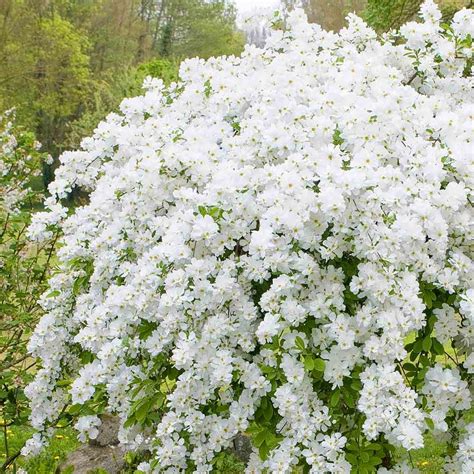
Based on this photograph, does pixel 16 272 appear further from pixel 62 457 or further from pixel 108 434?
pixel 62 457

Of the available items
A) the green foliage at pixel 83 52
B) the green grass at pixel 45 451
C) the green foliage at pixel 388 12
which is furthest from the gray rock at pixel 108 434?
the green foliage at pixel 83 52

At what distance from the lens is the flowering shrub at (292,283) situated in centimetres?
268

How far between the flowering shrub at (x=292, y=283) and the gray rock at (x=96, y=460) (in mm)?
2141

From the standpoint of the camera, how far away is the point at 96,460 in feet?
17.9

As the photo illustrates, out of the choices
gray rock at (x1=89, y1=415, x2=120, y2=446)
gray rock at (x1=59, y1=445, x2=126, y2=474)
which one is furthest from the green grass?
gray rock at (x1=89, y1=415, x2=120, y2=446)

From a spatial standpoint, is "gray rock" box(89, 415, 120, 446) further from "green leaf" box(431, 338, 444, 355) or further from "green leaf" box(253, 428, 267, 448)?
"green leaf" box(431, 338, 444, 355)

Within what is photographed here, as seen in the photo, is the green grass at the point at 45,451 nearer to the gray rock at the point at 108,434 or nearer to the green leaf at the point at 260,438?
the gray rock at the point at 108,434

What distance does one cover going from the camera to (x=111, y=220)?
3.34m

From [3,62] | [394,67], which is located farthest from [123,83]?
[394,67]

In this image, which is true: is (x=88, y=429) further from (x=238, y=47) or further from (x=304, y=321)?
(x=238, y=47)

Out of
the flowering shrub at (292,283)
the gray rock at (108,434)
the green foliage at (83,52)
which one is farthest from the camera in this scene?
the green foliage at (83,52)

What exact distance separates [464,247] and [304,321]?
70cm

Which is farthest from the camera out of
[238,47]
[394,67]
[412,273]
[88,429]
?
[238,47]

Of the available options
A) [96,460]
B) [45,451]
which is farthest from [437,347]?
[45,451]
